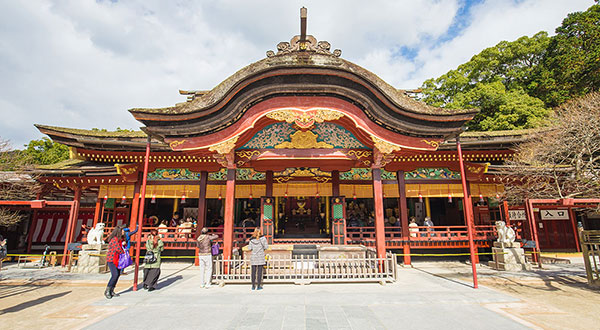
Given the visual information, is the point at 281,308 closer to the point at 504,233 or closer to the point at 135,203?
the point at 135,203

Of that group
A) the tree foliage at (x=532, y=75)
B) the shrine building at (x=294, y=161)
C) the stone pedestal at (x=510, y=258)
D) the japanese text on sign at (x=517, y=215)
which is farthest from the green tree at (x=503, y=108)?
the stone pedestal at (x=510, y=258)

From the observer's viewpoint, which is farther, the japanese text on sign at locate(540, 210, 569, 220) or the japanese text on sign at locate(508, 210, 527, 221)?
the japanese text on sign at locate(540, 210, 569, 220)

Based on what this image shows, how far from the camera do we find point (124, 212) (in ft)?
52.6

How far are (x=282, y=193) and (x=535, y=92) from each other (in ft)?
95.7

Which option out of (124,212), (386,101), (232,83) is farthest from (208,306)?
(124,212)

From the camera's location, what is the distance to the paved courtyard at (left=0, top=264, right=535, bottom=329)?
4801 mm

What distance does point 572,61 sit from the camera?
76.8 ft

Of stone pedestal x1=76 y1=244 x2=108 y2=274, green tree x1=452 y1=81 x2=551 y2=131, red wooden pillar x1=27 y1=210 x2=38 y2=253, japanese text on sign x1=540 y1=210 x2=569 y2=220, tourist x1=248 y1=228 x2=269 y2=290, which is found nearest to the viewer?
tourist x1=248 y1=228 x2=269 y2=290

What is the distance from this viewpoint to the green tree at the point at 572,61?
22250mm

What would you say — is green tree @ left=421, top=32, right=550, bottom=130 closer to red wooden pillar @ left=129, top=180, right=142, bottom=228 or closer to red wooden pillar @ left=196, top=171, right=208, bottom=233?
red wooden pillar @ left=196, top=171, right=208, bottom=233

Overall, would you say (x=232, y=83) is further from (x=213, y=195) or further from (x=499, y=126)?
(x=499, y=126)

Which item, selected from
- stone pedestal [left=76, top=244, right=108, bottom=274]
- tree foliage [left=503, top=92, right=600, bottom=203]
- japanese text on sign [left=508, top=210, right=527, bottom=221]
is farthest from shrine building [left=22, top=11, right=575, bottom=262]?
japanese text on sign [left=508, top=210, right=527, bottom=221]

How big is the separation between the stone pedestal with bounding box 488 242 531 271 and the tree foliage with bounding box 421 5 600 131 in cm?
1308

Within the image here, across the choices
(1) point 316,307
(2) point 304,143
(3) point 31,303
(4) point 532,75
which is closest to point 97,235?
(3) point 31,303
